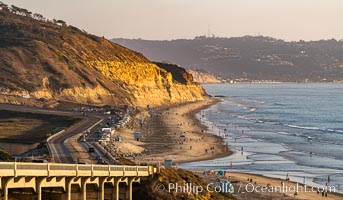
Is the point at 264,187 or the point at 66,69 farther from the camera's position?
the point at 66,69

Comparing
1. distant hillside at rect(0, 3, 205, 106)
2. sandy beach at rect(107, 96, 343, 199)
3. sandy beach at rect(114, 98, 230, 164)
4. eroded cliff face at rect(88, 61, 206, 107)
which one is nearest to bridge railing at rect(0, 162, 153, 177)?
sandy beach at rect(107, 96, 343, 199)

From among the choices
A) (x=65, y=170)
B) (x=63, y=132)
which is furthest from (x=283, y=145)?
(x=65, y=170)

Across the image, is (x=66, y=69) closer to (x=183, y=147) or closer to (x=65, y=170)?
(x=183, y=147)

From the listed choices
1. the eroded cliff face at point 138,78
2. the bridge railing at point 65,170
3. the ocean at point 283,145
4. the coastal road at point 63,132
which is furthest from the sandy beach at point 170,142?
the eroded cliff face at point 138,78

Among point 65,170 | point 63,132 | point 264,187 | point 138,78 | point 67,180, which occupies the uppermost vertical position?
point 138,78

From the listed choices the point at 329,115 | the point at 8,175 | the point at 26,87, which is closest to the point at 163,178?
the point at 8,175

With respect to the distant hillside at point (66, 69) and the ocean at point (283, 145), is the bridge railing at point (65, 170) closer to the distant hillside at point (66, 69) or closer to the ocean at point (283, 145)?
the ocean at point (283, 145)

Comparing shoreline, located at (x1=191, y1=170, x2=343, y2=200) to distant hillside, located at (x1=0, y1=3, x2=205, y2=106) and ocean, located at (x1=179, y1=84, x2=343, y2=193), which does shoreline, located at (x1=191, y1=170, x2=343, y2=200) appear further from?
distant hillside, located at (x1=0, y1=3, x2=205, y2=106)
